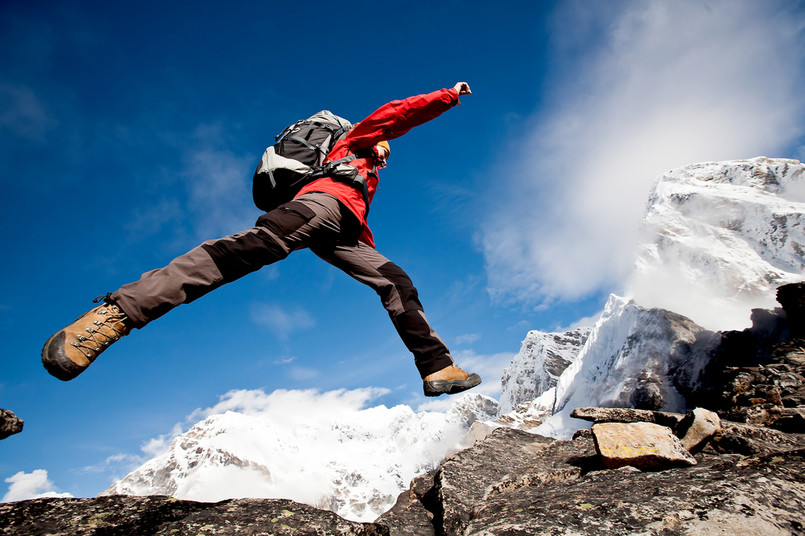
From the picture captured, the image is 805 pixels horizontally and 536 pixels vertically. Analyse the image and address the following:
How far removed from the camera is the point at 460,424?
192750 millimetres

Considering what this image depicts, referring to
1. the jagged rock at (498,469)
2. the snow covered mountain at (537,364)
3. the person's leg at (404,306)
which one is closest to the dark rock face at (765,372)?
the jagged rock at (498,469)

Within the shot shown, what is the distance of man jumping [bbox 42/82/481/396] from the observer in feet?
6.98

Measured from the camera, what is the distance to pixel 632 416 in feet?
17.5

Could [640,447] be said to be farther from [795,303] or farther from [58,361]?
[795,303]

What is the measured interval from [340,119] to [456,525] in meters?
4.10

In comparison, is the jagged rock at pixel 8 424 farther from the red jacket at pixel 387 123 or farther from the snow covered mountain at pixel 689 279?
the snow covered mountain at pixel 689 279

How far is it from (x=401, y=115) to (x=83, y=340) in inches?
118

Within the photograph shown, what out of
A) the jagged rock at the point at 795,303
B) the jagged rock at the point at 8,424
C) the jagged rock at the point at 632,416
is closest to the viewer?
the jagged rock at the point at 8,424

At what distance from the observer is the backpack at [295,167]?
3420 mm

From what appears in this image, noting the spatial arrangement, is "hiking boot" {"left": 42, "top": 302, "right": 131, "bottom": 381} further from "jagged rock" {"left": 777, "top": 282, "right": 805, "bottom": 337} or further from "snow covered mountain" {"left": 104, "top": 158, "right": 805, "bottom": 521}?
"snow covered mountain" {"left": 104, "top": 158, "right": 805, "bottom": 521}

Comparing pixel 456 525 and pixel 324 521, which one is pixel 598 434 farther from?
pixel 324 521

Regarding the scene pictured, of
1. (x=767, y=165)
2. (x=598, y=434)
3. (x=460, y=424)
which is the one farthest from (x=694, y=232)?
(x=460, y=424)

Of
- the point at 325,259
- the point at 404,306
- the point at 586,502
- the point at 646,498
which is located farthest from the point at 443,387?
the point at 325,259

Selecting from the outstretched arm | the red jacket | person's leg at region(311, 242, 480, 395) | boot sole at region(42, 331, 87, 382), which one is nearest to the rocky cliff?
boot sole at region(42, 331, 87, 382)
